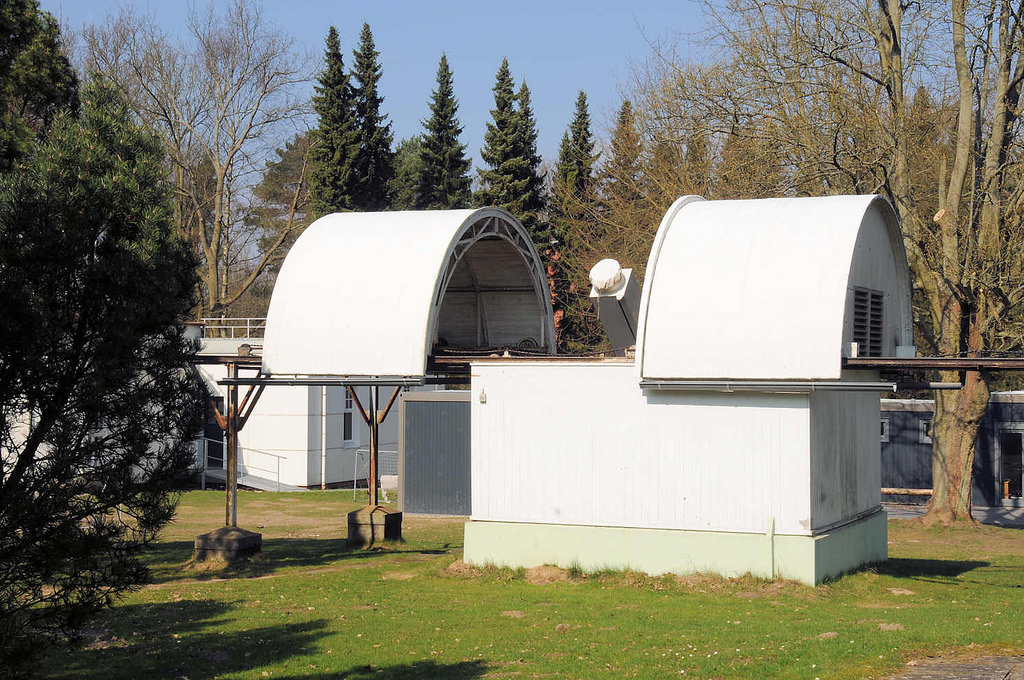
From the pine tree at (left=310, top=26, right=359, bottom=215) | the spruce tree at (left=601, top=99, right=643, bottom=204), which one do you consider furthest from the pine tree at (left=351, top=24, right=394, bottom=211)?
the spruce tree at (left=601, top=99, right=643, bottom=204)

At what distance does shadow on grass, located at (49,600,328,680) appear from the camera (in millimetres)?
10492

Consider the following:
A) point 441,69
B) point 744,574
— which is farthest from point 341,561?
point 441,69

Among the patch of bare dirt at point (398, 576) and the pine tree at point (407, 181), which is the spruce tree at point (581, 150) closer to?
the pine tree at point (407, 181)

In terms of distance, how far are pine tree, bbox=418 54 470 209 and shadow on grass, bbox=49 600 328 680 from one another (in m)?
36.0

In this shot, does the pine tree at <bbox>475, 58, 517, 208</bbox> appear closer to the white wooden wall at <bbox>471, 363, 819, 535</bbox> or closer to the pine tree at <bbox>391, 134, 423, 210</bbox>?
the pine tree at <bbox>391, 134, 423, 210</bbox>

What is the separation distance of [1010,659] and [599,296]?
9.22 metres

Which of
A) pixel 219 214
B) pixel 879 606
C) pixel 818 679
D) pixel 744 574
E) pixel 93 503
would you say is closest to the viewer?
pixel 93 503

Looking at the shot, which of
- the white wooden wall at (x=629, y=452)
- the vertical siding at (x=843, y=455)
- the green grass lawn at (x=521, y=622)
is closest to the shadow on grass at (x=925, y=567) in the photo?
the green grass lawn at (x=521, y=622)

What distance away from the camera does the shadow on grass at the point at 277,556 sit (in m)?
16.7

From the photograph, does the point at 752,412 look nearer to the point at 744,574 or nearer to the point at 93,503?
the point at 744,574

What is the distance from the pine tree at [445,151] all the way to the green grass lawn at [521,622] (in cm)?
3151

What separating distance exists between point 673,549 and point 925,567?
537 centimetres

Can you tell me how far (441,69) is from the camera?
157 feet

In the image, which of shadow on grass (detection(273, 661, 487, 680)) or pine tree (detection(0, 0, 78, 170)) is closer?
pine tree (detection(0, 0, 78, 170))
